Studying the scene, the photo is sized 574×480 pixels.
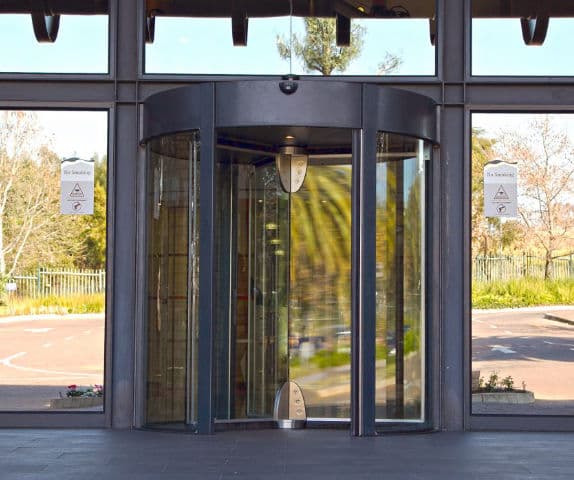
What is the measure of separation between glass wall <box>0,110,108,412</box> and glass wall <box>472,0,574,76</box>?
12.6 ft

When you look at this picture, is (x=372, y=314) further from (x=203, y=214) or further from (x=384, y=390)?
(x=203, y=214)

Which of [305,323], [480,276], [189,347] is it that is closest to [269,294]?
[305,323]

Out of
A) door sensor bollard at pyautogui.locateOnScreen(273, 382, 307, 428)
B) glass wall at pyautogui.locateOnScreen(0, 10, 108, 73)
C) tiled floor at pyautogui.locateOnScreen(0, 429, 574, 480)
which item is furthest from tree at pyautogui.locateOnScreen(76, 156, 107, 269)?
door sensor bollard at pyautogui.locateOnScreen(273, 382, 307, 428)

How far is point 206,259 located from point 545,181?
3570 millimetres

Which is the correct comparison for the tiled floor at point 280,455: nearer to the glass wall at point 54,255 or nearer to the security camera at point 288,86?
the glass wall at point 54,255

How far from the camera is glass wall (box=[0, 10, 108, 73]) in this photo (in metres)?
12.4

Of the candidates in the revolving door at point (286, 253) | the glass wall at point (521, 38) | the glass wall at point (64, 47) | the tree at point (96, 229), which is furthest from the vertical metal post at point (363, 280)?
the glass wall at point (64, 47)

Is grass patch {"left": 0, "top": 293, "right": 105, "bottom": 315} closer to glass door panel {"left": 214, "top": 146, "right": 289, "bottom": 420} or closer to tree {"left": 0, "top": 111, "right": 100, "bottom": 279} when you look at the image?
tree {"left": 0, "top": 111, "right": 100, "bottom": 279}

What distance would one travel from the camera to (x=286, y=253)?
12.6 metres

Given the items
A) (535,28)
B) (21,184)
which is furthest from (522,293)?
(21,184)

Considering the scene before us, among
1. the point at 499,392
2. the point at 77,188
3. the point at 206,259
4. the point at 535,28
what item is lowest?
the point at 499,392

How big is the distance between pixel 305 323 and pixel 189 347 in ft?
4.76

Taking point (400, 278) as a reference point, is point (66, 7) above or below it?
above

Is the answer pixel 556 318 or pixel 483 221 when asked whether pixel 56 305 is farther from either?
pixel 556 318
